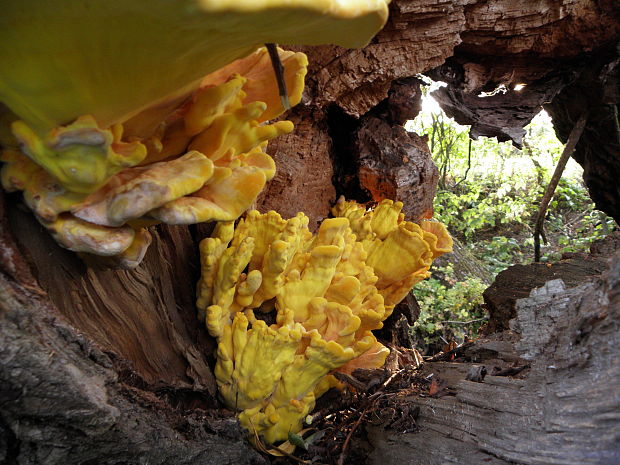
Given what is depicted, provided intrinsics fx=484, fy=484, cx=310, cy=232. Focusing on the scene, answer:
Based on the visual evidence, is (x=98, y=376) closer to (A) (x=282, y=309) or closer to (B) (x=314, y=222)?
(A) (x=282, y=309)

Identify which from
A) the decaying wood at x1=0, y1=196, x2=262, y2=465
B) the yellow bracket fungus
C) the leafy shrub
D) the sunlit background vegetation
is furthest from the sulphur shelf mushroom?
the sunlit background vegetation

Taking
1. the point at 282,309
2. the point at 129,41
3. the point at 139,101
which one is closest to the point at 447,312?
the point at 282,309

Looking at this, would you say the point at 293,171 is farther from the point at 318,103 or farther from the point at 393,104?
the point at 393,104

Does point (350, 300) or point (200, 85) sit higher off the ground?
point (200, 85)

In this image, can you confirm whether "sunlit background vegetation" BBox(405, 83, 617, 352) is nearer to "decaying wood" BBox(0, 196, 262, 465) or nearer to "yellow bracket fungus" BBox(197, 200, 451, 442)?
"yellow bracket fungus" BBox(197, 200, 451, 442)

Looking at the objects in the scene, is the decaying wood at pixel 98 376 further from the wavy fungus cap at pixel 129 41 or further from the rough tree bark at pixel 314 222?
the wavy fungus cap at pixel 129 41

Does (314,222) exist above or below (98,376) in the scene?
above

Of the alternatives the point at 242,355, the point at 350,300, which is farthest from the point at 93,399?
the point at 350,300
